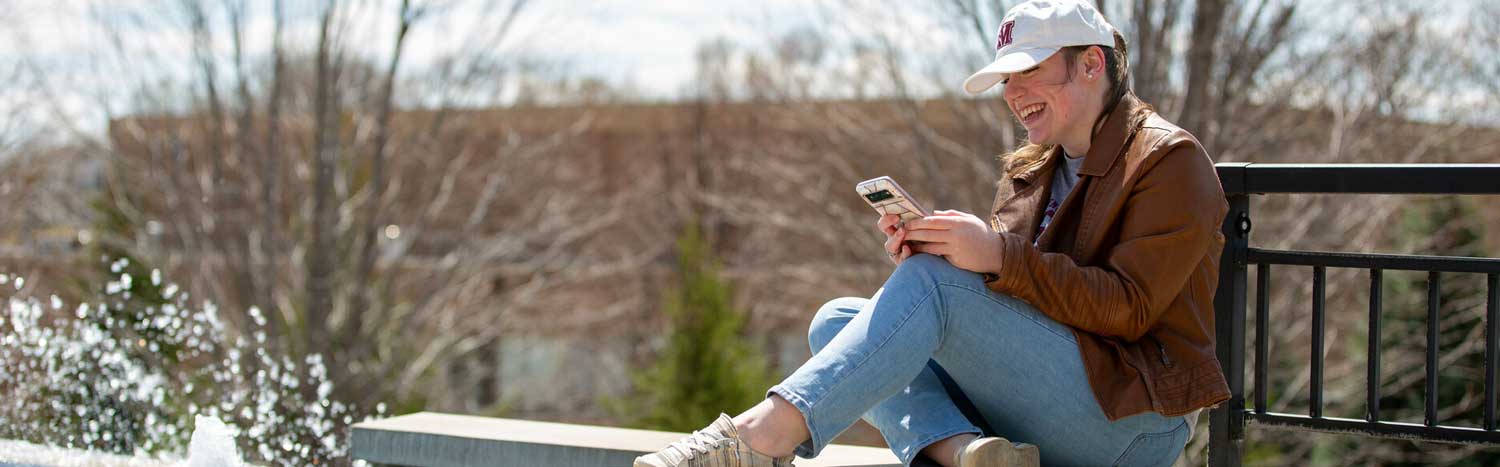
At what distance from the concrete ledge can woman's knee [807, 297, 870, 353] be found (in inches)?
9.1

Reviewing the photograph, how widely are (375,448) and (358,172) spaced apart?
956cm

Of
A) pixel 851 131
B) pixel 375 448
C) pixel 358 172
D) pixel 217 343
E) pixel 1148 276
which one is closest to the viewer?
pixel 1148 276

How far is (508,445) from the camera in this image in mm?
2666

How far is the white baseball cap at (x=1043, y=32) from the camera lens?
2131 millimetres

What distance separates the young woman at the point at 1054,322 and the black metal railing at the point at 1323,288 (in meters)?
0.28

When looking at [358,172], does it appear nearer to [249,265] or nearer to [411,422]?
[249,265]

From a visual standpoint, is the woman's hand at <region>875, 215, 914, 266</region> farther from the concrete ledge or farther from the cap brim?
the concrete ledge

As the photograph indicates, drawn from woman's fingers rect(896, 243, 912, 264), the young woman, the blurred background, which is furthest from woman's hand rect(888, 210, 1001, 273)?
the blurred background

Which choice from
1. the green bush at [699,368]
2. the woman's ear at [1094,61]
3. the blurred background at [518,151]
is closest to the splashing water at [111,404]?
the blurred background at [518,151]

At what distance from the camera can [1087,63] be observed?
2.19 meters

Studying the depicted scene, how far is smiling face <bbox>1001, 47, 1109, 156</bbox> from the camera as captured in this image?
7.16 ft

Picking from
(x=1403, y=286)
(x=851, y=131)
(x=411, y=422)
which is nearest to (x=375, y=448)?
(x=411, y=422)

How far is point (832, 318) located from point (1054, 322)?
1.39 ft

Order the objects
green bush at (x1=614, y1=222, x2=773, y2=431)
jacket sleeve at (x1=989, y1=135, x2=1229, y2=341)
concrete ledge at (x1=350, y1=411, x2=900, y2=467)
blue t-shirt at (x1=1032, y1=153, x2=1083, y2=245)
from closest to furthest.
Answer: jacket sleeve at (x1=989, y1=135, x2=1229, y2=341)
blue t-shirt at (x1=1032, y1=153, x2=1083, y2=245)
concrete ledge at (x1=350, y1=411, x2=900, y2=467)
green bush at (x1=614, y1=222, x2=773, y2=431)
